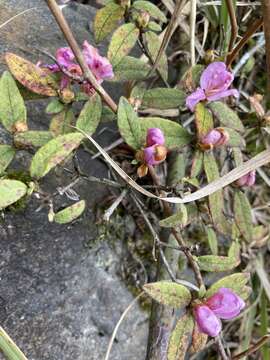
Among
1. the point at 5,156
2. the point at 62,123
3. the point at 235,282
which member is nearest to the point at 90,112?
the point at 62,123

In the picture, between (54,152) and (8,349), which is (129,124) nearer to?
(54,152)

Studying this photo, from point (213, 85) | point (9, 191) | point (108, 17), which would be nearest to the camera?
point (9, 191)

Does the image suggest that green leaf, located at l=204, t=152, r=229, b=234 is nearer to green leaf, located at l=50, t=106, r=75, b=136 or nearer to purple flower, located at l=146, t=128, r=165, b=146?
purple flower, located at l=146, t=128, r=165, b=146

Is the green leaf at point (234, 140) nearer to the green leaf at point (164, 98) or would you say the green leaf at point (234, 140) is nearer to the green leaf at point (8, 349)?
the green leaf at point (164, 98)

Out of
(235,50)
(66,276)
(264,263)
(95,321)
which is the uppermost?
(235,50)

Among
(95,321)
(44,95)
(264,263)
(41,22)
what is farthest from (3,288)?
(264,263)

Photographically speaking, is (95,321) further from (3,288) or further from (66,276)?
(3,288)

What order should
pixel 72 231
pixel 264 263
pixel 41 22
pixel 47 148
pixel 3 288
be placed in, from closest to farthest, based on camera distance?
pixel 47 148 < pixel 3 288 < pixel 72 231 < pixel 41 22 < pixel 264 263
